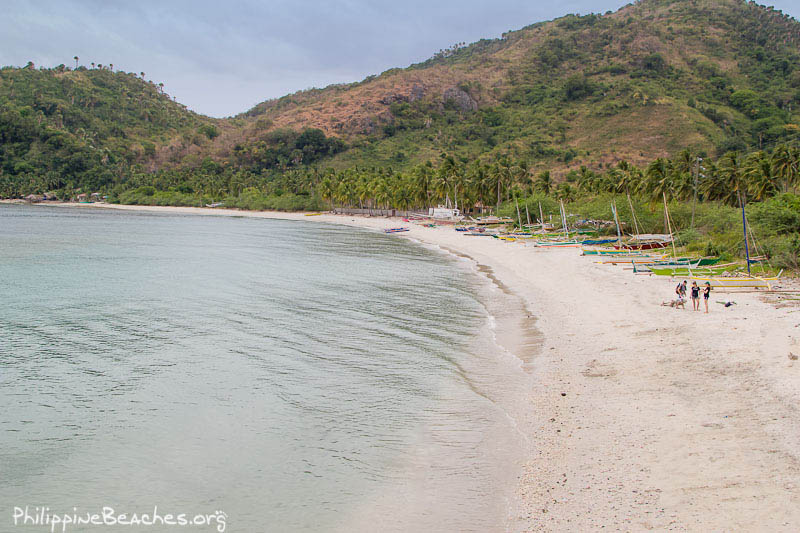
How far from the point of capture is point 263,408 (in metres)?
15.1

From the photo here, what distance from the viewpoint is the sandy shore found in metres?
8.98

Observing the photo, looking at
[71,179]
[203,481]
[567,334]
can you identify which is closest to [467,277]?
[567,334]

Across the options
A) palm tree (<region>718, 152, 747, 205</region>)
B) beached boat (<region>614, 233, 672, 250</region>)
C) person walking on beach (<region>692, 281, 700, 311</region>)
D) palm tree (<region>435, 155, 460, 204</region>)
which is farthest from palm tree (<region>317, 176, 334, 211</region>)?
person walking on beach (<region>692, 281, 700, 311</region>)

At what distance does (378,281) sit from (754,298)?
21.2 meters

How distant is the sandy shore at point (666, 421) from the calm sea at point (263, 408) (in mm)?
974

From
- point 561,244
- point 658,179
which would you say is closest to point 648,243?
point 561,244

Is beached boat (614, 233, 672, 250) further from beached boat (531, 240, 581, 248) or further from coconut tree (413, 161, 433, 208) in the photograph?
coconut tree (413, 161, 433, 208)

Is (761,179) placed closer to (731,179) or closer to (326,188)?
(731,179)

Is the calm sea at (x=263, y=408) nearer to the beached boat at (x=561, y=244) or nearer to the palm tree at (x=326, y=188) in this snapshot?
the beached boat at (x=561, y=244)

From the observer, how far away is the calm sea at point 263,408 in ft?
34.3

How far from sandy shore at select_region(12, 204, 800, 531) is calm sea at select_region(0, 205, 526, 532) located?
3.20 feet

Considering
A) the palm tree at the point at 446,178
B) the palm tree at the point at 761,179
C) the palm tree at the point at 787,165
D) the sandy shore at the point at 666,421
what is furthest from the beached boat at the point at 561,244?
the palm tree at the point at 446,178

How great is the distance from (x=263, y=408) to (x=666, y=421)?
9837mm

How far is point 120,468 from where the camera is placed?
11.9m
